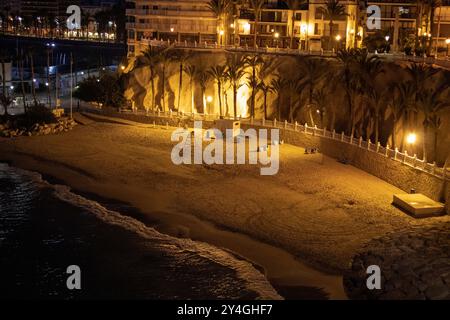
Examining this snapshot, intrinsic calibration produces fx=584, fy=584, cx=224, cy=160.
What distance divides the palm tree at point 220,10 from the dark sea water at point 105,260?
137 feet

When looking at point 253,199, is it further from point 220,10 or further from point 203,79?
point 220,10

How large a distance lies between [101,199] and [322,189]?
42.6ft

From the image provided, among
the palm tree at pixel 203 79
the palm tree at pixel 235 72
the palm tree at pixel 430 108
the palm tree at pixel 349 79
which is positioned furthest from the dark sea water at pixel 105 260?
the palm tree at pixel 203 79

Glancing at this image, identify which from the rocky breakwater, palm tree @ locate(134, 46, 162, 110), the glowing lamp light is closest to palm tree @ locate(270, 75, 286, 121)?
palm tree @ locate(134, 46, 162, 110)

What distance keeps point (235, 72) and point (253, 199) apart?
80.8 ft

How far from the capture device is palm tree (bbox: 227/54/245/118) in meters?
54.1

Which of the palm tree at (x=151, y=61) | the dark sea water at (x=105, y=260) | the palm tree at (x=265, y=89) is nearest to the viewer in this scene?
the dark sea water at (x=105, y=260)

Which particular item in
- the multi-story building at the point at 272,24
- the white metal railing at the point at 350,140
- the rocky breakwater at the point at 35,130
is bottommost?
the rocky breakwater at the point at 35,130

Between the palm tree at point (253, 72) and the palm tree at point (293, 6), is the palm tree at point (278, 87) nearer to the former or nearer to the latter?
the palm tree at point (253, 72)

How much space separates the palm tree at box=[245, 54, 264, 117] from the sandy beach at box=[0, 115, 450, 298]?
9.44m

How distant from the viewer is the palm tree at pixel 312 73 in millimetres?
50656

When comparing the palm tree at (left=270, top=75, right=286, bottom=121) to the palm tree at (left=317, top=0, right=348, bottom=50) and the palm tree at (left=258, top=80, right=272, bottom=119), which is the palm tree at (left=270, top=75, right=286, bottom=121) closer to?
the palm tree at (left=258, top=80, right=272, bottom=119)

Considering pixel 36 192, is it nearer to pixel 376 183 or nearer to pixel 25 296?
pixel 25 296

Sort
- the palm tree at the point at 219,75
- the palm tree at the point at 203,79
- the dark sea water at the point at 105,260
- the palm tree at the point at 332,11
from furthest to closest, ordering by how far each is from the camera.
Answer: the palm tree at the point at 332,11, the palm tree at the point at 203,79, the palm tree at the point at 219,75, the dark sea water at the point at 105,260
